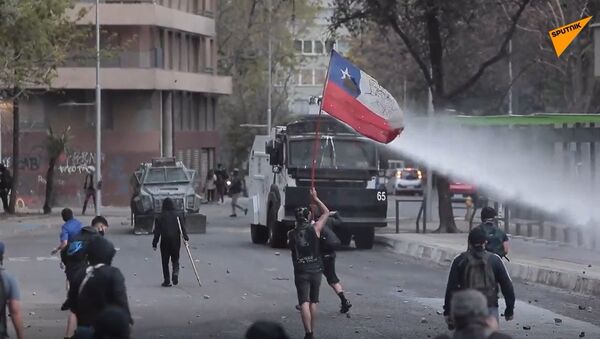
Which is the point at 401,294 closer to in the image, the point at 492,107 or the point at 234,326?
the point at 234,326

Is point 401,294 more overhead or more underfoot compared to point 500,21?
more underfoot

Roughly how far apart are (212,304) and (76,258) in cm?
371

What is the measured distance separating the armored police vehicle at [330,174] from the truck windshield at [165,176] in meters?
8.42

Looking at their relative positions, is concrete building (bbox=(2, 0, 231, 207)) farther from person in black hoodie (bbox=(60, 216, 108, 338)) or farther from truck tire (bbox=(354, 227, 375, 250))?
person in black hoodie (bbox=(60, 216, 108, 338))

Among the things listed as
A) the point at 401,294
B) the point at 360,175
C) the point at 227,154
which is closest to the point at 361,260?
the point at 360,175

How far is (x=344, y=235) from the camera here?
3122 cm

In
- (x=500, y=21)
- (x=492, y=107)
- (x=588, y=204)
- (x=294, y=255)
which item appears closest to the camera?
(x=294, y=255)

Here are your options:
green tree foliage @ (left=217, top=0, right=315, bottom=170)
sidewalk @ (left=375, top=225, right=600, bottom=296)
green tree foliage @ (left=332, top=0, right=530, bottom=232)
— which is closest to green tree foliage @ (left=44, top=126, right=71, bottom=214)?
green tree foliage @ (left=332, top=0, right=530, bottom=232)

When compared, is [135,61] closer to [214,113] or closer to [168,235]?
[214,113]

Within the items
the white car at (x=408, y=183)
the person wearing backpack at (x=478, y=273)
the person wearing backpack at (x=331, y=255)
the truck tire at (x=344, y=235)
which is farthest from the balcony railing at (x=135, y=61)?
the person wearing backpack at (x=478, y=273)

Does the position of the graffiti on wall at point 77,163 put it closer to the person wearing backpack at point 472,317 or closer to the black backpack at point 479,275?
the black backpack at point 479,275

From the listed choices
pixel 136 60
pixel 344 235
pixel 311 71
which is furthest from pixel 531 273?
pixel 311 71

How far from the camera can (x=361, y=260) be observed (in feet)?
91.1

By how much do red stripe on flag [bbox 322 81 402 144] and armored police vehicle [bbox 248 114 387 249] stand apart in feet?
34.0
